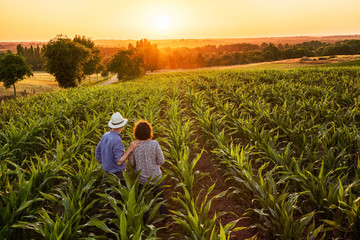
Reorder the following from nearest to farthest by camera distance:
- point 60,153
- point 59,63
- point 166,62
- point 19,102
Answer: point 60,153
point 19,102
point 59,63
point 166,62

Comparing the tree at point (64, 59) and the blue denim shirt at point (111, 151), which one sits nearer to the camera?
the blue denim shirt at point (111, 151)

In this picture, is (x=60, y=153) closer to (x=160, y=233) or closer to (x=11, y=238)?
(x=11, y=238)

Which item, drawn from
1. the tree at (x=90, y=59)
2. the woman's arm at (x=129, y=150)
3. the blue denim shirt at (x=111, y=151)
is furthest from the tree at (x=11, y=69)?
the woman's arm at (x=129, y=150)

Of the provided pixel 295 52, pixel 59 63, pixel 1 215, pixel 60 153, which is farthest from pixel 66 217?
pixel 295 52

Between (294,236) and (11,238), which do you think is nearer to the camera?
(294,236)

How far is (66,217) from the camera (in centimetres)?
311

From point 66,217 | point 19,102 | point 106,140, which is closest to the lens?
point 66,217

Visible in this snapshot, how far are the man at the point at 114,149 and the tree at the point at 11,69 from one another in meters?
44.9

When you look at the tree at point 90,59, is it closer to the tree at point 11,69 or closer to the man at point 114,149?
the tree at point 11,69

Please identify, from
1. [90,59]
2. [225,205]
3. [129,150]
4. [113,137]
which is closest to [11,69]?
[90,59]

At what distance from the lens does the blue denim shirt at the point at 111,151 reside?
396cm

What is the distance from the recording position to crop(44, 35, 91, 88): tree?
37125 millimetres

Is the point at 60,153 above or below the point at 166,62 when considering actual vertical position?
below

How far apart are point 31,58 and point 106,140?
476 ft
